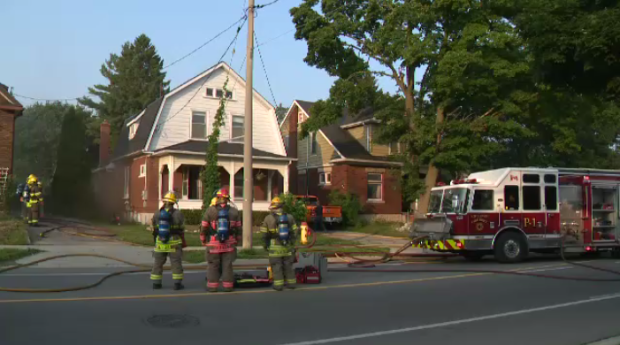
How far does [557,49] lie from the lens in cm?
971

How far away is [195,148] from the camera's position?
26656mm

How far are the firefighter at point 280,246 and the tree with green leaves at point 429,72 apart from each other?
48.4 ft

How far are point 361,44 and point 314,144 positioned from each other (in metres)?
10.3

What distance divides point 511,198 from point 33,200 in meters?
16.2

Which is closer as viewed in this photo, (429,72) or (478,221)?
(478,221)

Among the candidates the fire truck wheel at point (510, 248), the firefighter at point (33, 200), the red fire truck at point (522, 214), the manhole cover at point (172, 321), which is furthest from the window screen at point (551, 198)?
the firefighter at point (33, 200)

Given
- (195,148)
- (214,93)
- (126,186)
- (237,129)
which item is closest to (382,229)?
(237,129)

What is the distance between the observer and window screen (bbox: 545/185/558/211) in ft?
51.4

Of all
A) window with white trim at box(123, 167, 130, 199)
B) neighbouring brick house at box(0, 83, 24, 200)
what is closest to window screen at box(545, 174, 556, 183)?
neighbouring brick house at box(0, 83, 24, 200)

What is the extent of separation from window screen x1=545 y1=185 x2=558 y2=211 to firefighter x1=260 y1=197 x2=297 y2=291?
29.4ft

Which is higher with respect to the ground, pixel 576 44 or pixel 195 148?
pixel 576 44

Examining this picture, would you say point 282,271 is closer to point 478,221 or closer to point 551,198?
point 478,221

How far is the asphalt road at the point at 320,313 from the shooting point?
646 cm

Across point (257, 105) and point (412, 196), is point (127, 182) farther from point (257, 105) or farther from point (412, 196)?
point (412, 196)
